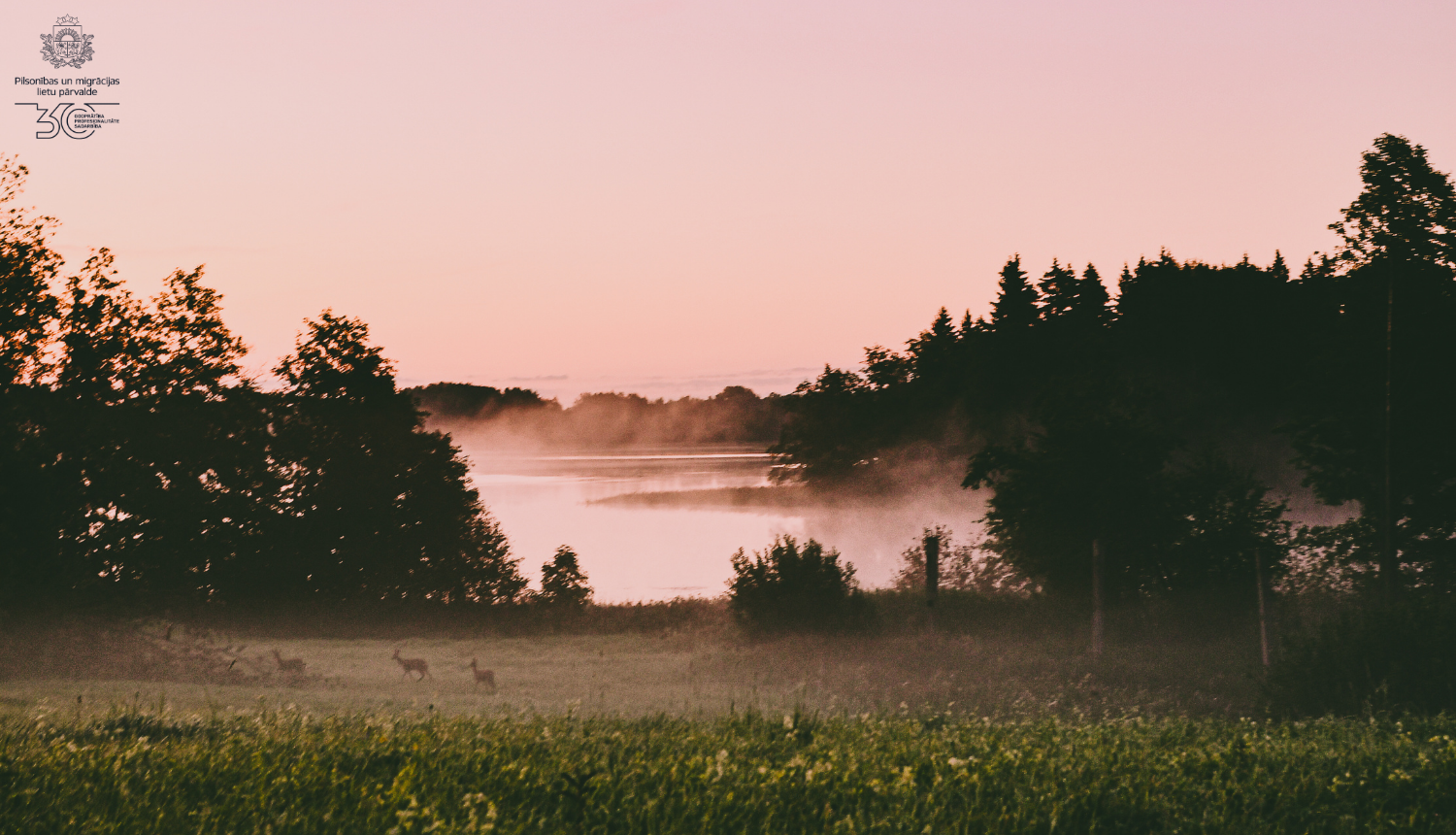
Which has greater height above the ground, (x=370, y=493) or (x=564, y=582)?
(x=370, y=493)

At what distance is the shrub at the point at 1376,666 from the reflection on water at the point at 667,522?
13726mm

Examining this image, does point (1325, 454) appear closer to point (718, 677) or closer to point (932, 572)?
point (932, 572)

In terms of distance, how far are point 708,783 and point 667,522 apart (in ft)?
164

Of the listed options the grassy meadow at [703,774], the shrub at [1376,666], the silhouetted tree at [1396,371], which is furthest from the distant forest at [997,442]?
the grassy meadow at [703,774]

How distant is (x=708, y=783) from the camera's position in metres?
5.91

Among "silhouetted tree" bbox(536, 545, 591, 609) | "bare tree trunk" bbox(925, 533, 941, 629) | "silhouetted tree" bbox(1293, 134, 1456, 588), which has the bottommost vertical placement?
"silhouetted tree" bbox(536, 545, 591, 609)

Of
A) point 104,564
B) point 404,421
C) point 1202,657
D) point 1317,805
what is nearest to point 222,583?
point 104,564

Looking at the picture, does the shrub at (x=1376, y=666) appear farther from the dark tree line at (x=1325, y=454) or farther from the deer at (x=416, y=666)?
the deer at (x=416, y=666)

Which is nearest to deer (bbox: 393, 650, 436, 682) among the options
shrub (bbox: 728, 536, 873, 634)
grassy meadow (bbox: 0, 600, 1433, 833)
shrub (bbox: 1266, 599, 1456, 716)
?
shrub (bbox: 728, 536, 873, 634)

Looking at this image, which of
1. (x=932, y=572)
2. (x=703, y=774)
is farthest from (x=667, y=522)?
(x=703, y=774)

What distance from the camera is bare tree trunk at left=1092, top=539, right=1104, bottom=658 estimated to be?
20.5m

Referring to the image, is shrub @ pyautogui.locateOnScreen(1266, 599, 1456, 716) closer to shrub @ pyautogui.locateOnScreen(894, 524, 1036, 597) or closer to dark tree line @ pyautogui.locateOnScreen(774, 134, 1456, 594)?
dark tree line @ pyautogui.locateOnScreen(774, 134, 1456, 594)

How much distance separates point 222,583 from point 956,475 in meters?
31.6

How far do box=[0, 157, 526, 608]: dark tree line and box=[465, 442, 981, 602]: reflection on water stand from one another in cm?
316
